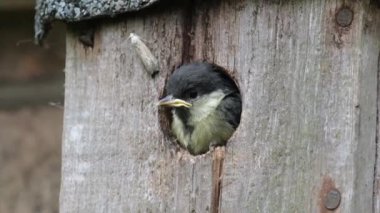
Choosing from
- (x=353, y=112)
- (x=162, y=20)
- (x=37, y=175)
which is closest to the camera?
(x=353, y=112)

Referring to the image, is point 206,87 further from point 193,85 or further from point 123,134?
point 123,134

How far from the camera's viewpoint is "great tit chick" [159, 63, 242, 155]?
403 cm

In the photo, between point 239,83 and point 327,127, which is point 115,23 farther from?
point 327,127

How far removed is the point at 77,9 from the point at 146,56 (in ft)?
0.65

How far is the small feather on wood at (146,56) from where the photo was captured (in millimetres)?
3977

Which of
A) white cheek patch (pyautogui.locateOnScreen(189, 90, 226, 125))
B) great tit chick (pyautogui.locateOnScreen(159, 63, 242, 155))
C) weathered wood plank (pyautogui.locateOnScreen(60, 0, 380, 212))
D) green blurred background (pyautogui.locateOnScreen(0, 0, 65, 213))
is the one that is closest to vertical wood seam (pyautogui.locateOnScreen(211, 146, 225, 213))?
weathered wood plank (pyautogui.locateOnScreen(60, 0, 380, 212))

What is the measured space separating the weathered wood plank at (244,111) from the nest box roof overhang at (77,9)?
83 millimetres

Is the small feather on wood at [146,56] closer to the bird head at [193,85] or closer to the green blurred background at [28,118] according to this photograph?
the bird head at [193,85]

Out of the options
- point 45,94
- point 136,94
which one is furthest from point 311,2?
point 45,94

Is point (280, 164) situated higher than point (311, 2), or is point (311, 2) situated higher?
point (311, 2)

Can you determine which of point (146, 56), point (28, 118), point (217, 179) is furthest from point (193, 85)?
point (28, 118)

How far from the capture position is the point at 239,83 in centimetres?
387

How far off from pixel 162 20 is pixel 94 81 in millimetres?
239

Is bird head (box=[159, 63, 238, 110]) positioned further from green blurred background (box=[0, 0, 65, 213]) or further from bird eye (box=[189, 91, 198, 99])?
green blurred background (box=[0, 0, 65, 213])
